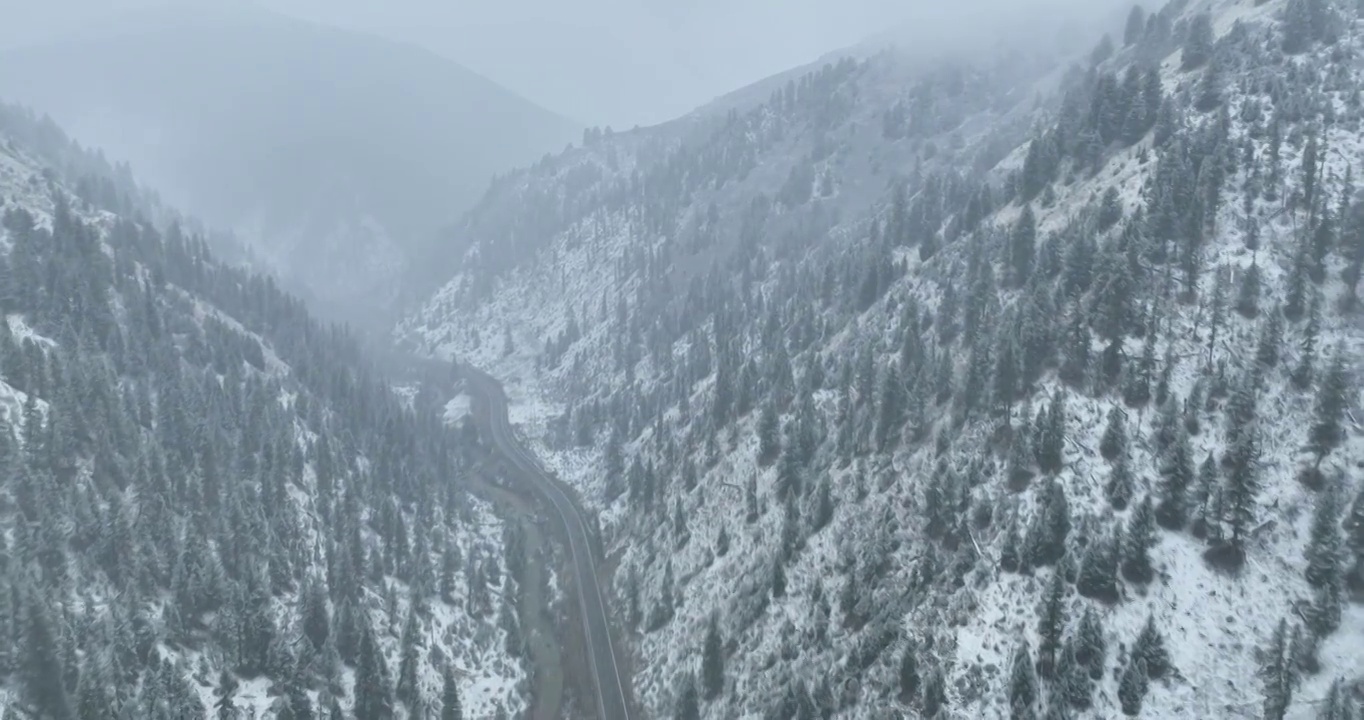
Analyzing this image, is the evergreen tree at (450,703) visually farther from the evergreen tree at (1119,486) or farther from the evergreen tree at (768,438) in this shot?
the evergreen tree at (1119,486)

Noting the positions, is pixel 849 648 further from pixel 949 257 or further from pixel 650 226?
pixel 650 226

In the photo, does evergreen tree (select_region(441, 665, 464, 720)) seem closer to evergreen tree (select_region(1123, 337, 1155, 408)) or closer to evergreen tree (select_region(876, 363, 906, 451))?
evergreen tree (select_region(876, 363, 906, 451))

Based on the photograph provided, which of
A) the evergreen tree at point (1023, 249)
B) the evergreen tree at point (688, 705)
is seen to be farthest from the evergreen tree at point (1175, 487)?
the evergreen tree at point (688, 705)

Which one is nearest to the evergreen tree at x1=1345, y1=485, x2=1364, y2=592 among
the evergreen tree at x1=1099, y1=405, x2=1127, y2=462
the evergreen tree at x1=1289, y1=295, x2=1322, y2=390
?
→ the evergreen tree at x1=1289, y1=295, x2=1322, y2=390

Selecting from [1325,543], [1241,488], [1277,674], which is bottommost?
[1277,674]

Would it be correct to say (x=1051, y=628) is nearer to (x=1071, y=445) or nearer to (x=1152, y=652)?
(x=1152, y=652)

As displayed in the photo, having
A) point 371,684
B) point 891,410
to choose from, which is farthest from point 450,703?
point 891,410
